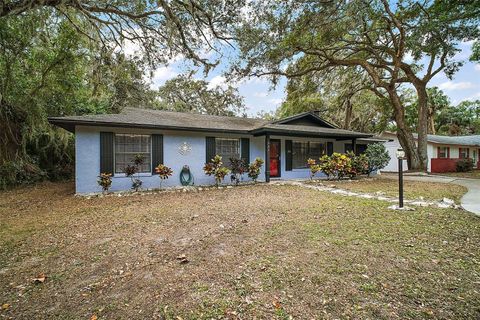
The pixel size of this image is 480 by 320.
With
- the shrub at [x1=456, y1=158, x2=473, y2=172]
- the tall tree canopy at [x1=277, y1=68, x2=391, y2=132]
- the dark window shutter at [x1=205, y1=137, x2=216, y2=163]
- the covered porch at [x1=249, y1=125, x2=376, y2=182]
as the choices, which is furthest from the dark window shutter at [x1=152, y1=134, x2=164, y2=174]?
the shrub at [x1=456, y1=158, x2=473, y2=172]

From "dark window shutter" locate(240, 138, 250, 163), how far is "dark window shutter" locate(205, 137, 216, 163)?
1412 mm

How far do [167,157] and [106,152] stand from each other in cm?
210

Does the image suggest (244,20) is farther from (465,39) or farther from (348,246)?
(465,39)

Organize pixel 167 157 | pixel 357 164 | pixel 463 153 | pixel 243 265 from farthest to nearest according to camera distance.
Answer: pixel 463 153 < pixel 357 164 < pixel 167 157 < pixel 243 265

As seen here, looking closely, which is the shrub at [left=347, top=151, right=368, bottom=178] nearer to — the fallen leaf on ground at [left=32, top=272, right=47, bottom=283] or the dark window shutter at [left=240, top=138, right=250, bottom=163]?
the dark window shutter at [left=240, top=138, right=250, bottom=163]

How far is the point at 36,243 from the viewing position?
147 inches

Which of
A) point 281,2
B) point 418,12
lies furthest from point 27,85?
point 418,12

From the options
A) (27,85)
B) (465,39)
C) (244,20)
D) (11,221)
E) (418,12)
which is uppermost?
(418,12)

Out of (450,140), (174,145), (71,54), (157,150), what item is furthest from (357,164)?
(450,140)

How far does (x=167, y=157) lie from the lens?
30.6ft

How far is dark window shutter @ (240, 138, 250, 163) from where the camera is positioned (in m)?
11.0

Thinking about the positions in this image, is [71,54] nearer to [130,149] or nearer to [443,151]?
[130,149]

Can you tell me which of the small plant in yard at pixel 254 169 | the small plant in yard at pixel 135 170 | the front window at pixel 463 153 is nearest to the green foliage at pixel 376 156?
the small plant in yard at pixel 254 169

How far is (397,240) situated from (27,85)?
13.7 metres
